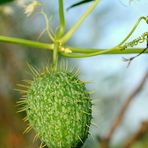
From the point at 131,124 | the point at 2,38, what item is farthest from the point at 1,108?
the point at 2,38

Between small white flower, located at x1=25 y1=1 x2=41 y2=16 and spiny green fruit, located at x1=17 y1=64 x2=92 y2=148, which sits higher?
small white flower, located at x1=25 y1=1 x2=41 y2=16

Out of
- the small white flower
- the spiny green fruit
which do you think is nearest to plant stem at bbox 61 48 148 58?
the spiny green fruit

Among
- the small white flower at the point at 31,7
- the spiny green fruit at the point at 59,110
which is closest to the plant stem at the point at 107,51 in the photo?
the spiny green fruit at the point at 59,110

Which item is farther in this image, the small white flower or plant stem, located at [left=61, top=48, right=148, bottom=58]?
the small white flower

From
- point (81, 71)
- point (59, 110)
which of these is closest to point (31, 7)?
point (59, 110)

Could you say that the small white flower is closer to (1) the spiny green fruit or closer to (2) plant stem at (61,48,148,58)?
(1) the spiny green fruit

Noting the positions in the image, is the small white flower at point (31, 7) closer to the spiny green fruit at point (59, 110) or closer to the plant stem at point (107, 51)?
the spiny green fruit at point (59, 110)

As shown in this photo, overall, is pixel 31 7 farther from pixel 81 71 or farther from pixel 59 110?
pixel 81 71

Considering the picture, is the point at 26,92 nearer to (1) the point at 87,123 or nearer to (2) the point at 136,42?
(1) the point at 87,123
